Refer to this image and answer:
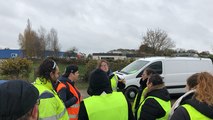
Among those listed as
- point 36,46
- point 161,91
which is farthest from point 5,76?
point 36,46

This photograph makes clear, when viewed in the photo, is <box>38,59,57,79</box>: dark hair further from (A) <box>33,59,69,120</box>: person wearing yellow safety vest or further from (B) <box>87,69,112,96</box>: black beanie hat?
(B) <box>87,69,112,96</box>: black beanie hat

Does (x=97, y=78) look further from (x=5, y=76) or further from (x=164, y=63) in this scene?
(x=5, y=76)

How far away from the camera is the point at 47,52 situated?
241 ft

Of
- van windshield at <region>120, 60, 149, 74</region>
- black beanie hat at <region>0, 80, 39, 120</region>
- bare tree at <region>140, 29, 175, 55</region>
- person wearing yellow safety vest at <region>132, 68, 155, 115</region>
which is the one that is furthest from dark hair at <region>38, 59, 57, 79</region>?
bare tree at <region>140, 29, 175, 55</region>

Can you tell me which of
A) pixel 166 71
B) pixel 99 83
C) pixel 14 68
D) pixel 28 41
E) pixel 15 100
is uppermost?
pixel 28 41

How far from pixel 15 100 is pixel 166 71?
12884mm

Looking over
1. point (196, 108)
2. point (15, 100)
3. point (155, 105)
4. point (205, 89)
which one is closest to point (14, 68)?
point (155, 105)

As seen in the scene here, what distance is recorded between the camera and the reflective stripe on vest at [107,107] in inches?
135

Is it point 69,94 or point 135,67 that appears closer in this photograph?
point 69,94

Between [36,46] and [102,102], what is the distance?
229 ft

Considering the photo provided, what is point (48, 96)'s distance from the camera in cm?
318

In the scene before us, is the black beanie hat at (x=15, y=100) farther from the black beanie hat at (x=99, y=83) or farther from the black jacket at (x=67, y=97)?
the black jacket at (x=67, y=97)

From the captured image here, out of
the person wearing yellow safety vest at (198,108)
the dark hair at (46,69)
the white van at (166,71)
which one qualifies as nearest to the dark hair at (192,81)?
the person wearing yellow safety vest at (198,108)

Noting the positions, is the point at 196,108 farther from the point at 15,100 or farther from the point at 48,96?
the point at 15,100
